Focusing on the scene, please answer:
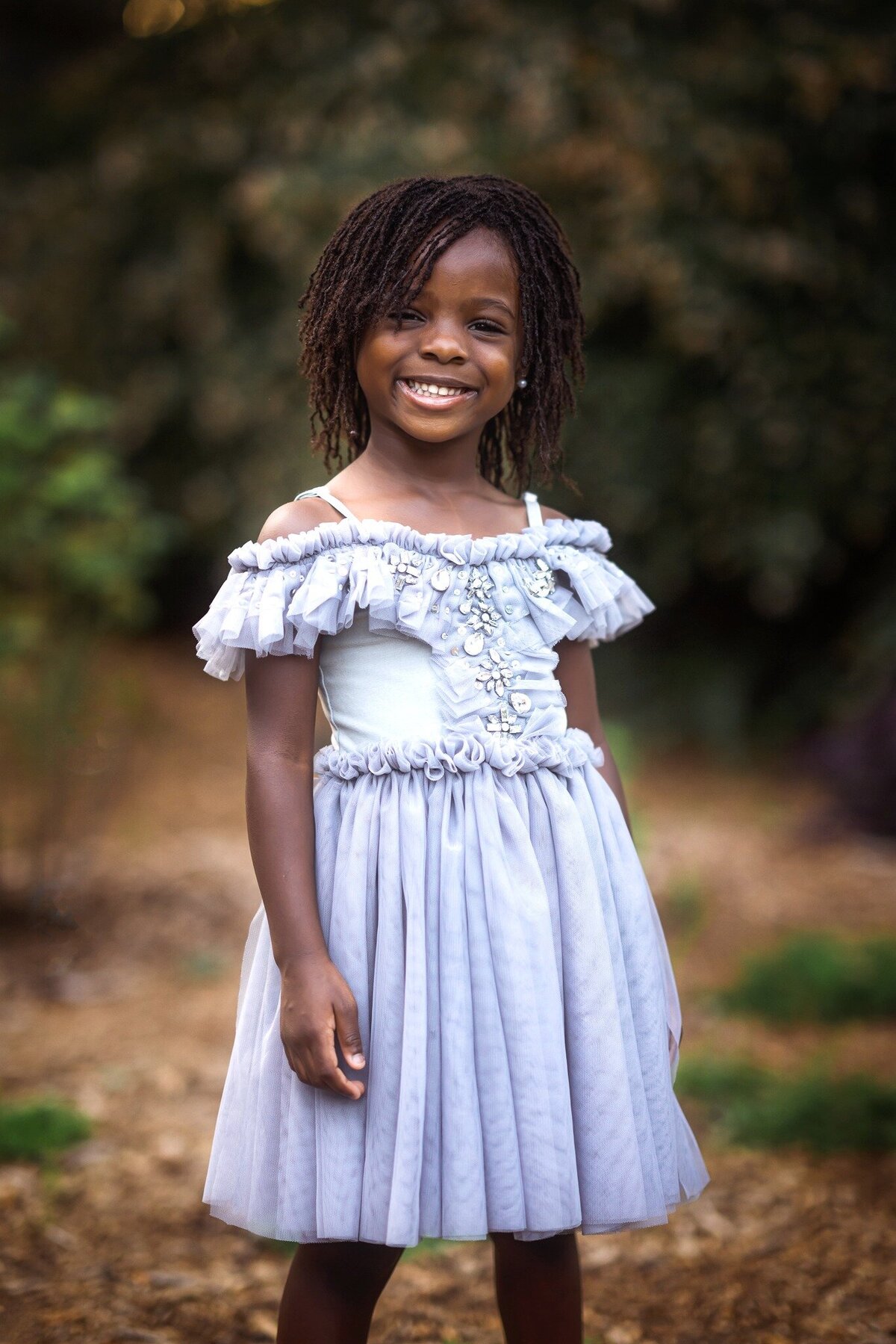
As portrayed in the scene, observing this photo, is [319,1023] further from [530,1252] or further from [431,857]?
[530,1252]

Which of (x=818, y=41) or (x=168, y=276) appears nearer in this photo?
(x=818, y=41)

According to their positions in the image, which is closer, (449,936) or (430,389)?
(449,936)

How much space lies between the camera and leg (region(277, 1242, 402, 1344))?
169cm

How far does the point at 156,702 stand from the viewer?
270 inches

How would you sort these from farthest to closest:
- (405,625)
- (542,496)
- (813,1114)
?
(542,496) < (813,1114) < (405,625)

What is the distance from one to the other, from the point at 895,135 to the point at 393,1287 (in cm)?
488

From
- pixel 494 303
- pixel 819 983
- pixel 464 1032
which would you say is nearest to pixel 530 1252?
pixel 464 1032

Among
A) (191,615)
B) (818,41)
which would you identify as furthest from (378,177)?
(191,615)

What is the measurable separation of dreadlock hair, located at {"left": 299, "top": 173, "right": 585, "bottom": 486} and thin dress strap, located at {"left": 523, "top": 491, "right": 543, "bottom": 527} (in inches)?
3.0

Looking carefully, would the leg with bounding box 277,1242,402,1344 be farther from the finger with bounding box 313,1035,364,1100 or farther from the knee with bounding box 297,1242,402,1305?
the finger with bounding box 313,1035,364,1100

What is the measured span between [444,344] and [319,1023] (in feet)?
2.96

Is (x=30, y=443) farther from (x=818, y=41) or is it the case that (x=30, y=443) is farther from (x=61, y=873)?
(x=818, y=41)

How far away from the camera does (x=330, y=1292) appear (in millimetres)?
1694

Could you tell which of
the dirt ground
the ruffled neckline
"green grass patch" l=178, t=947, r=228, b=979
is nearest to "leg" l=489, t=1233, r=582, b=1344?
the dirt ground
